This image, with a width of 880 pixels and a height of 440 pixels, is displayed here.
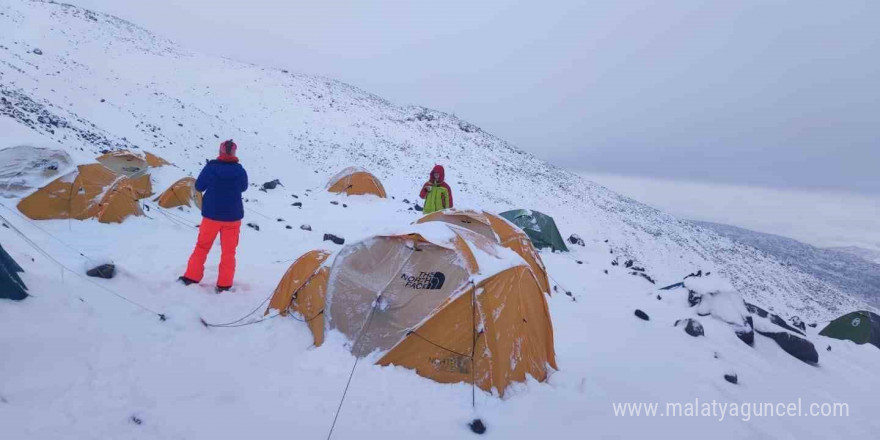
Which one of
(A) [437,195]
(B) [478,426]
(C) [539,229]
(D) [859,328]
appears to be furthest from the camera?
(C) [539,229]

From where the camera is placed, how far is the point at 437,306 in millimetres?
5398

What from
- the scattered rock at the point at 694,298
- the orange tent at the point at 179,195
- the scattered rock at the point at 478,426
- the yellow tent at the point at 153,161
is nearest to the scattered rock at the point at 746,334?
the scattered rock at the point at 694,298

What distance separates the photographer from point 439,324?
5.35 metres

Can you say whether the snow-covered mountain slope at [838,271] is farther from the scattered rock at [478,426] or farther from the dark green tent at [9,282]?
the dark green tent at [9,282]

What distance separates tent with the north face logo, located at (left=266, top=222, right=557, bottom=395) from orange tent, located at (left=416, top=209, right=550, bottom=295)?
361cm

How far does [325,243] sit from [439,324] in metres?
6.95

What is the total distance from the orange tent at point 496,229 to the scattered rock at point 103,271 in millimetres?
5748

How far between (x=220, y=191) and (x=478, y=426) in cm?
532

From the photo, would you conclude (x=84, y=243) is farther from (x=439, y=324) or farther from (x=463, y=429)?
(x=463, y=429)

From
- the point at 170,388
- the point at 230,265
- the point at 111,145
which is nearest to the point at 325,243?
the point at 230,265

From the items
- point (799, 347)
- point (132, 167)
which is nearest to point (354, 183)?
point (132, 167)

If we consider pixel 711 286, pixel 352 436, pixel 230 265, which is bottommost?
pixel 352 436

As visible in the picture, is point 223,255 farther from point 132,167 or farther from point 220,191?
point 132,167

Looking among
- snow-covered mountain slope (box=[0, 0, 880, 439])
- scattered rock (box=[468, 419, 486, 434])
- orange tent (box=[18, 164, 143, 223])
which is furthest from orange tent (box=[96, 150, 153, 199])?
scattered rock (box=[468, 419, 486, 434])
